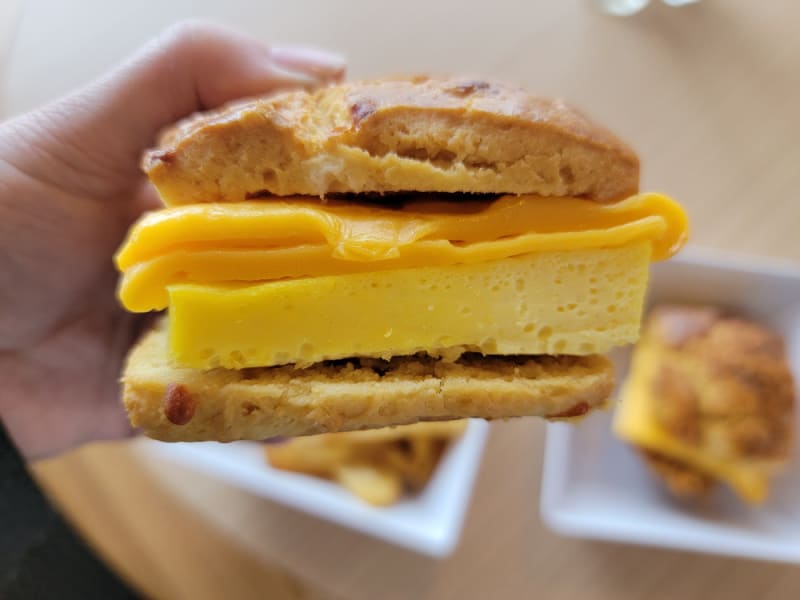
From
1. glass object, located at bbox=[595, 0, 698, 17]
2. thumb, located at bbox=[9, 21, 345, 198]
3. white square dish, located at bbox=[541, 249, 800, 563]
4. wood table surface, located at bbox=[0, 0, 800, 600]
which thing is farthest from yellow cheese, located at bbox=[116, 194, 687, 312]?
glass object, located at bbox=[595, 0, 698, 17]

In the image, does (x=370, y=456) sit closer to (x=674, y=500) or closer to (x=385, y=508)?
(x=385, y=508)

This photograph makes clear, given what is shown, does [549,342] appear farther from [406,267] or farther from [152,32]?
[152,32]

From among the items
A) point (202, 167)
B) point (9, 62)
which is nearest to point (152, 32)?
point (9, 62)

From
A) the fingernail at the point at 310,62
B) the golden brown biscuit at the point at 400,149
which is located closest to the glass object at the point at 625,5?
the fingernail at the point at 310,62

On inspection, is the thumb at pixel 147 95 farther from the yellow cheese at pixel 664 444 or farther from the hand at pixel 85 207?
the yellow cheese at pixel 664 444

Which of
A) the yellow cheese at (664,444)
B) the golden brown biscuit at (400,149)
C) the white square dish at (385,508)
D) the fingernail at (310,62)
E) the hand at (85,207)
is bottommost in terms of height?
the white square dish at (385,508)
